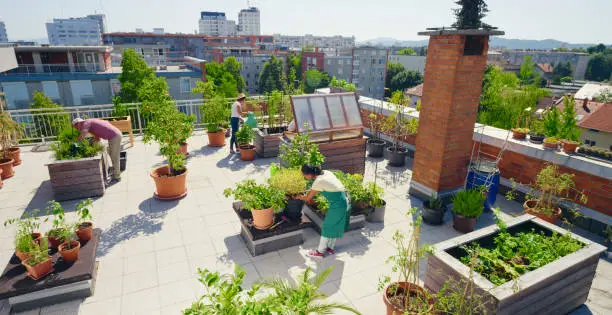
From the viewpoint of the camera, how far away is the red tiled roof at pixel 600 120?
95.3 feet

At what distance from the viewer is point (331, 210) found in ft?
15.0

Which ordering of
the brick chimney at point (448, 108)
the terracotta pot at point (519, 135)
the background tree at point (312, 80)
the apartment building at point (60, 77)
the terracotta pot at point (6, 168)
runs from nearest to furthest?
the brick chimney at point (448, 108), the terracotta pot at point (519, 135), the terracotta pot at point (6, 168), the apartment building at point (60, 77), the background tree at point (312, 80)

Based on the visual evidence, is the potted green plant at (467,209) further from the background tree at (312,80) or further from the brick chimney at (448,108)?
the background tree at (312,80)

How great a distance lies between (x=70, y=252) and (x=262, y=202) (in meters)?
2.37

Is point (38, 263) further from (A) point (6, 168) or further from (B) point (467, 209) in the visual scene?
(B) point (467, 209)

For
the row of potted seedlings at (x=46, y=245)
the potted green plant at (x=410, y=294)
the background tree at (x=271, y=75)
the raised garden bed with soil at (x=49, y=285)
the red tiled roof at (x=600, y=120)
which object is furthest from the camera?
the background tree at (x=271, y=75)

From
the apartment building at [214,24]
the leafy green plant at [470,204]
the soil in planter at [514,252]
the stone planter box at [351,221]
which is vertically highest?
the apartment building at [214,24]

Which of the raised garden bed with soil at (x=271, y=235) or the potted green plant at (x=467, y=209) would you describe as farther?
the potted green plant at (x=467, y=209)

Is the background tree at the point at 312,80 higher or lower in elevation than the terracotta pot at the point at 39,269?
lower

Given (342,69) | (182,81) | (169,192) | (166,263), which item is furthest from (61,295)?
(342,69)

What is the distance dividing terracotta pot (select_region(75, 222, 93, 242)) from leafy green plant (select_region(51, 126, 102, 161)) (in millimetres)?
2459

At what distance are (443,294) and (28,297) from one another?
4.50 metres

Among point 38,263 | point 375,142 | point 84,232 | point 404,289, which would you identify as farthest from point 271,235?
point 375,142

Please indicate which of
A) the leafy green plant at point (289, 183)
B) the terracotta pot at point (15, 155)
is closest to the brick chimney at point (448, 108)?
the leafy green plant at point (289, 183)
